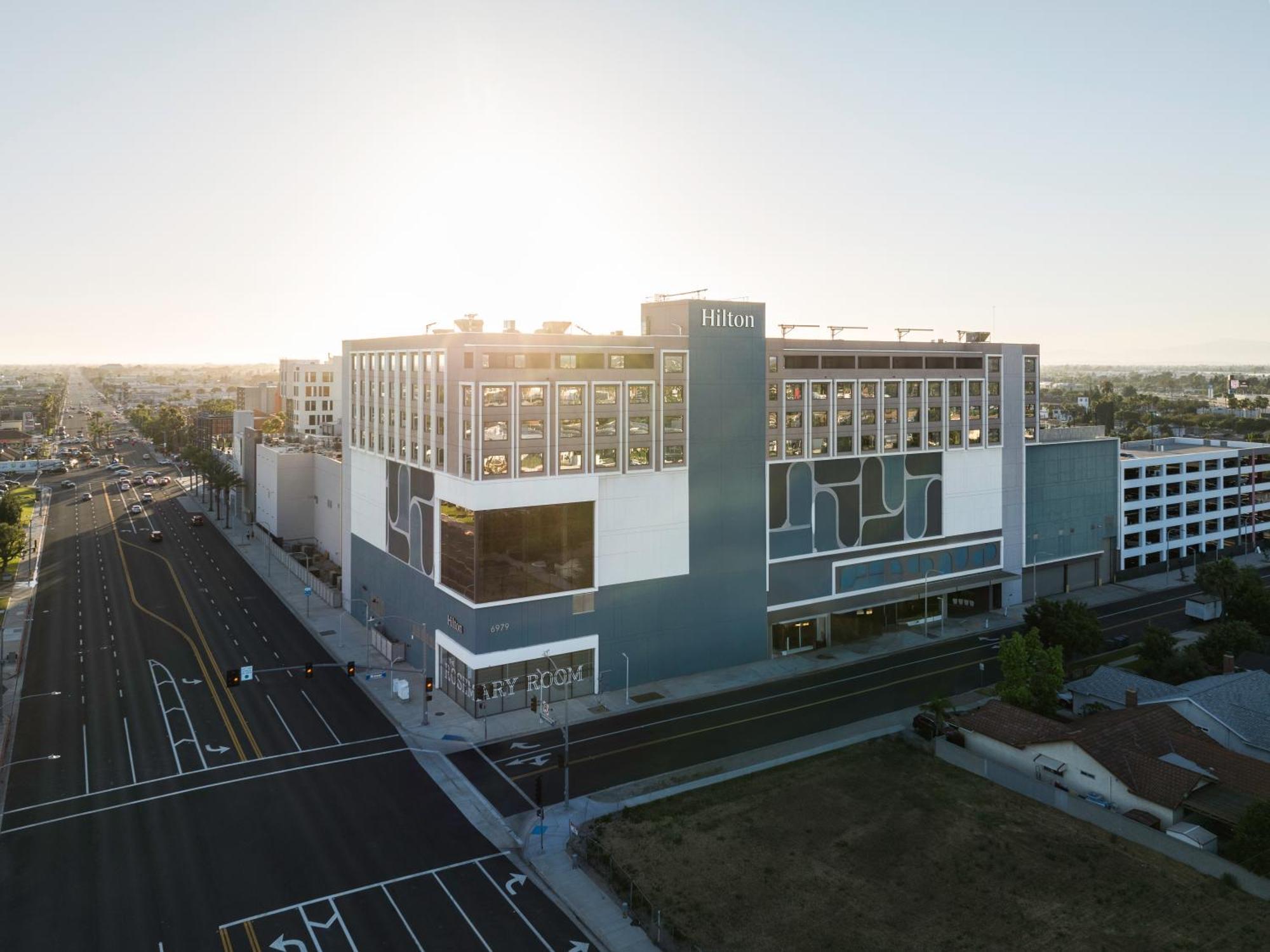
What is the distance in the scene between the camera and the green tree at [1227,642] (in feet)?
211

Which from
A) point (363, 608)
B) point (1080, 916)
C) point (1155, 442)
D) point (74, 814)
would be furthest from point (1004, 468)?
point (74, 814)

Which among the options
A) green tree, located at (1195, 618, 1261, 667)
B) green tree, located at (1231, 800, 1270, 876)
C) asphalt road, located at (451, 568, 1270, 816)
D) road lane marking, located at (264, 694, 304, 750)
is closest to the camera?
green tree, located at (1231, 800, 1270, 876)

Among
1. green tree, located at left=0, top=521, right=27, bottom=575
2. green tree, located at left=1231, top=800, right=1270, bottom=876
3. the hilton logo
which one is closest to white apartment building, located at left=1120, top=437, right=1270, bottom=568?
the hilton logo

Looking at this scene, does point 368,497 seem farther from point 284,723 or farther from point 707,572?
point 707,572

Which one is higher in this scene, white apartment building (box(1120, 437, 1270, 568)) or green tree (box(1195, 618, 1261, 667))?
white apartment building (box(1120, 437, 1270, 568))

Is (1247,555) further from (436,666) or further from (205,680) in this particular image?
(205,680)

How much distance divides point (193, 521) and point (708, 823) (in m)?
117

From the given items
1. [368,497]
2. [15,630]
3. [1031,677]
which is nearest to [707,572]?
[1031,677]

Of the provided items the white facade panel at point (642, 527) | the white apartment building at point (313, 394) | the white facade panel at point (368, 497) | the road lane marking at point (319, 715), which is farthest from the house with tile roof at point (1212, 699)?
the white apartment building at point (313, 394)

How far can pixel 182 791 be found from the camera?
158 ft

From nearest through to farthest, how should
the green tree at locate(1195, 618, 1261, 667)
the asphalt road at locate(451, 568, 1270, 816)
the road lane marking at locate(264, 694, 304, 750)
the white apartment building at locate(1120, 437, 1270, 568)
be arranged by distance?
the asphalt road at locate(451, 568, 1270, 816)
the road lane marking at locate(264, 694, 304, 750)
the green tree at locate(1195, 618, 1261, 667)
the white apartment building at locate(1120, 437, 1270, 568)

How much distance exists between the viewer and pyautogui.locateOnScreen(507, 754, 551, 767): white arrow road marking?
172 ft

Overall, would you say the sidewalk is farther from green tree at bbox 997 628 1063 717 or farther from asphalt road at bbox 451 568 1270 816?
green tree at bbox 997 628 1063 717

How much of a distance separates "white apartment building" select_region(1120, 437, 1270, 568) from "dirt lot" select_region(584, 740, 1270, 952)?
6568 cm
